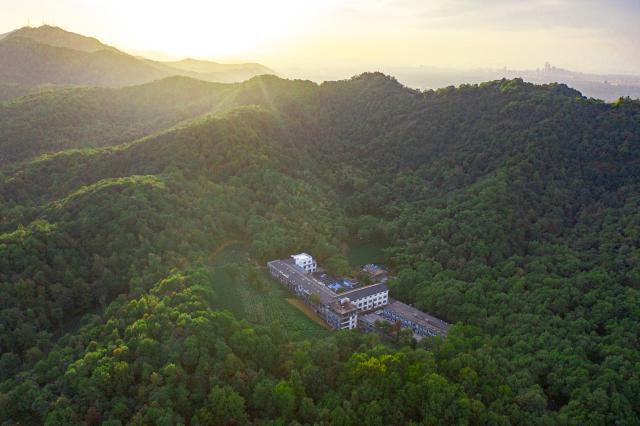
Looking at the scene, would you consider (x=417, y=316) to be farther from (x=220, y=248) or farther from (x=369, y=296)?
(x=220, y=248)

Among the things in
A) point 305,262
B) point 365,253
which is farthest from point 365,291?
point 365,253

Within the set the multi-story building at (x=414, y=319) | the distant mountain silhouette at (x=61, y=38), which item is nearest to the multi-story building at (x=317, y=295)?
the multi-story building at (x=414, y=319)

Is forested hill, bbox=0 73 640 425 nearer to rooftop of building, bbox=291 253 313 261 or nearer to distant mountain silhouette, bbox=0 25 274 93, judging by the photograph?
rooftop of building, bbox=291 253 313 261

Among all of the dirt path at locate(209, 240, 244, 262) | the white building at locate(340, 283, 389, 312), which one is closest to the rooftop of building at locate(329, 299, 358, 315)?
the white building at locate(340, 283, 389, 312)

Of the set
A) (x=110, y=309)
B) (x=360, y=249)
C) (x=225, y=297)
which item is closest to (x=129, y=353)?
(x=110, y=309)

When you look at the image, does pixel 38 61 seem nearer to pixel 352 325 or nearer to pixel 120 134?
pixel 120 134

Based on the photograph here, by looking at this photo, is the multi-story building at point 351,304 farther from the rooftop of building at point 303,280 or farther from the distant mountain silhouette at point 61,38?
the distant mountain silhouette at point 61,38

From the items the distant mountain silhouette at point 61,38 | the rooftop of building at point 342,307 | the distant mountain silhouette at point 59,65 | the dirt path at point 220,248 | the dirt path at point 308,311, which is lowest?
the dirt path at point 308,311
